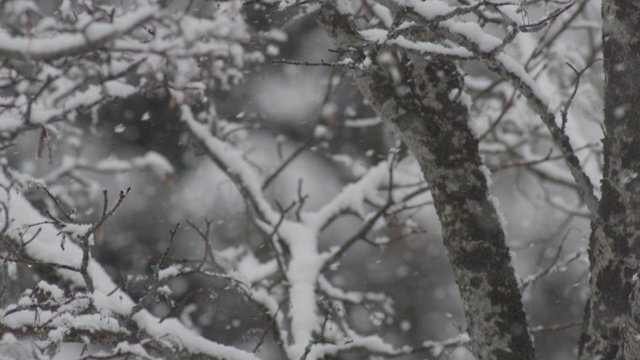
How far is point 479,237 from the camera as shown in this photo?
10.6 feet

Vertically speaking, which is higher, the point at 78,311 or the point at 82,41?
the point at 82,41

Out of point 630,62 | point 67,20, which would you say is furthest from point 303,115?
point 630,62

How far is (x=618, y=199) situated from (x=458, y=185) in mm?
703

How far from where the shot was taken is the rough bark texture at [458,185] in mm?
3184

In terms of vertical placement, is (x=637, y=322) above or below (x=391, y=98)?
below

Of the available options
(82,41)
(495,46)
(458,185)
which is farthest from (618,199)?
(82,41)

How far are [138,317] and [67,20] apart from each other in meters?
1.76

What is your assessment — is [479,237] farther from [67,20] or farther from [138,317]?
[67,20]

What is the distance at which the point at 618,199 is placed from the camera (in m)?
2.97

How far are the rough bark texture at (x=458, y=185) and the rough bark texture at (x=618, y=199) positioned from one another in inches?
14.3

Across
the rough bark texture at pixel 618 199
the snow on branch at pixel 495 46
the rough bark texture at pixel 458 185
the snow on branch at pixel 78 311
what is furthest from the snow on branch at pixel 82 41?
the rough bark texture at pixel 618 199

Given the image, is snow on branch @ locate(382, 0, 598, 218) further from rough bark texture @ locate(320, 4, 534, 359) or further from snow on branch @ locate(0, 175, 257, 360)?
snow on branch @ locate(0, 175, 257, 360)

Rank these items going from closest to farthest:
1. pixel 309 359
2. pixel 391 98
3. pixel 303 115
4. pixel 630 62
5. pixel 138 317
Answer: pixel 630 62
pixel 138 317
pixel 391 98
pixel 309 359
pixel 303 115

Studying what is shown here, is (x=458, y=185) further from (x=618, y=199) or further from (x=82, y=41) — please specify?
(x=82, y=41)
